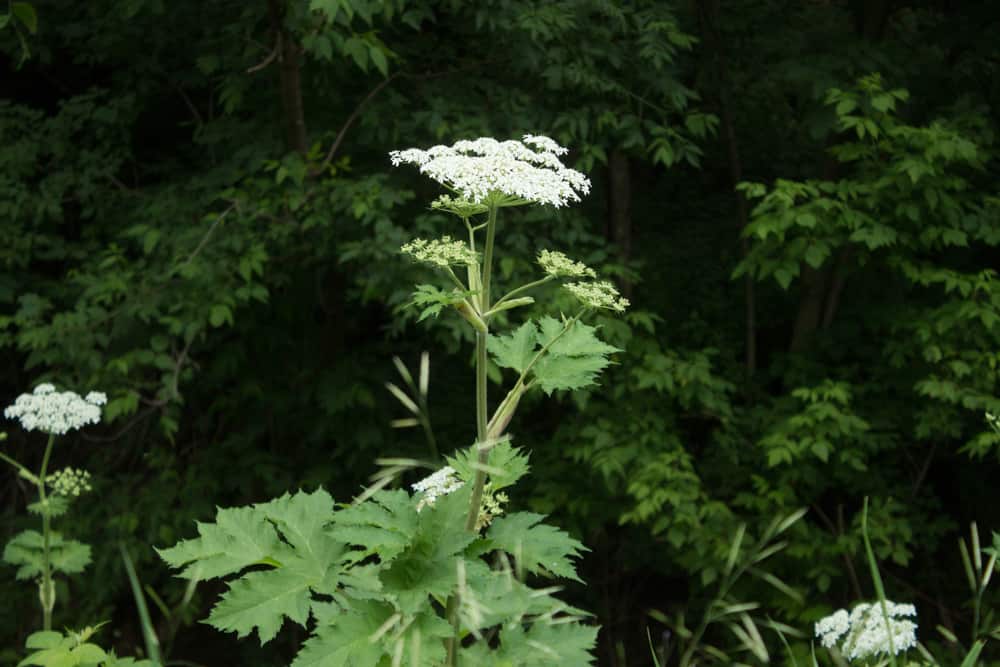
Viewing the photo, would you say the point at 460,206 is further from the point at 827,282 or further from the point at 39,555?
the point at 827,282

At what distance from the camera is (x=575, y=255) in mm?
5129

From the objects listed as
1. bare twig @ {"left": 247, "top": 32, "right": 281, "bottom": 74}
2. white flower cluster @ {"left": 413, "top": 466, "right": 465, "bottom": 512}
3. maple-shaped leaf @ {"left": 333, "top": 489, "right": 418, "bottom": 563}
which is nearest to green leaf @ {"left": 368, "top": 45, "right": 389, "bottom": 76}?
bare twig @ {"left": 247, "top": 32, "right": 281, "bottom": 74}

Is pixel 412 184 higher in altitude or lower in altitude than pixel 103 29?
lower

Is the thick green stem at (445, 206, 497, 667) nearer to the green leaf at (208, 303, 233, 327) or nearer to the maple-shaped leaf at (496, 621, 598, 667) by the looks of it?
the maple-shaped leaf at (496, 621, 598, 667)

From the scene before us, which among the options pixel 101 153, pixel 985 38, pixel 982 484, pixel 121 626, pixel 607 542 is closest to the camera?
pixel 985 38

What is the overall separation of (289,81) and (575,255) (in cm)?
170

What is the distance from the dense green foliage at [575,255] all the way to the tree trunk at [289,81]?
0.02 metres

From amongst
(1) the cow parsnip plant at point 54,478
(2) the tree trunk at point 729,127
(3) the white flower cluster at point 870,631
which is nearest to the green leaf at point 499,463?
(3) the white flower cluster at point 870,631

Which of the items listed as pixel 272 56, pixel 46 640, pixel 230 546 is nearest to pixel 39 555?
pixel 46 640

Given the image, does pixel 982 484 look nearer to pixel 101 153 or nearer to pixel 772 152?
pixel 772 152

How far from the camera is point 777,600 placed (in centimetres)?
530

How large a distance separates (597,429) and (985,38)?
2854 millimetres

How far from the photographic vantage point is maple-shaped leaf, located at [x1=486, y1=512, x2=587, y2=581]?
5.65 ft

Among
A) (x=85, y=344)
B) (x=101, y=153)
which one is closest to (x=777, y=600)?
(x=85, y=344)
